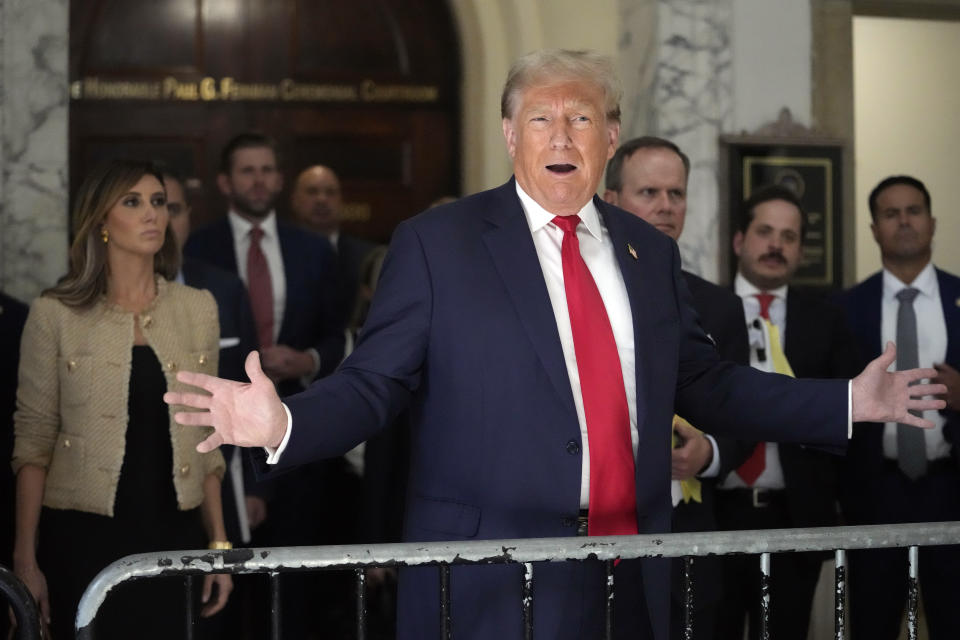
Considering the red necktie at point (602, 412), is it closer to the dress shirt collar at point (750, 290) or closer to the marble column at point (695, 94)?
the dress shirt collar at point (750, 290)

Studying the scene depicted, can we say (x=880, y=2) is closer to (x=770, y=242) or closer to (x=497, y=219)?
(x=770, y=242)

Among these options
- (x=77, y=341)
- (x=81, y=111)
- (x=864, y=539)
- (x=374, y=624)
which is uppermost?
(x=81, y=111)

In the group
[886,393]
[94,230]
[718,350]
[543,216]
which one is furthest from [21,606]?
[718,350]

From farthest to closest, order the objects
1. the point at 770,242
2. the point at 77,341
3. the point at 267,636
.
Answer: the point at 267,636
the point at 770,242
the point at 77,341

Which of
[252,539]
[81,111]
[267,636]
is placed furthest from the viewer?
[81,111]

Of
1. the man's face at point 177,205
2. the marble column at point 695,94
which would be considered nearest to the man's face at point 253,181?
the man's face at point 177,205

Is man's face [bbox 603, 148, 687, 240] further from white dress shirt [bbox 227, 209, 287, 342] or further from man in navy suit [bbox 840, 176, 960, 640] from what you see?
white dress shirt [bbox 227, 209, 287, 342]

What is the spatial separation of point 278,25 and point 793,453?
13.9 feet

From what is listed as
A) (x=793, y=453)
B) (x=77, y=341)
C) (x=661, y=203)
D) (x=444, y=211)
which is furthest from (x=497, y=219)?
(x=793, y=453)

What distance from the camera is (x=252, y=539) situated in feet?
18.7

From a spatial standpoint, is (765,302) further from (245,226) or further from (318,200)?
(318,200)

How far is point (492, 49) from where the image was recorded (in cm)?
763

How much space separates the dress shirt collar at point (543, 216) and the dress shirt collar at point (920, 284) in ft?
8.31

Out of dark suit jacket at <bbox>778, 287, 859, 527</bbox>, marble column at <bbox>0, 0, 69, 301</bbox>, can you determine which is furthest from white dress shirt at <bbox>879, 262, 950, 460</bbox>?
marble column at <bbox>0, 0, 69, 301</bbox>
